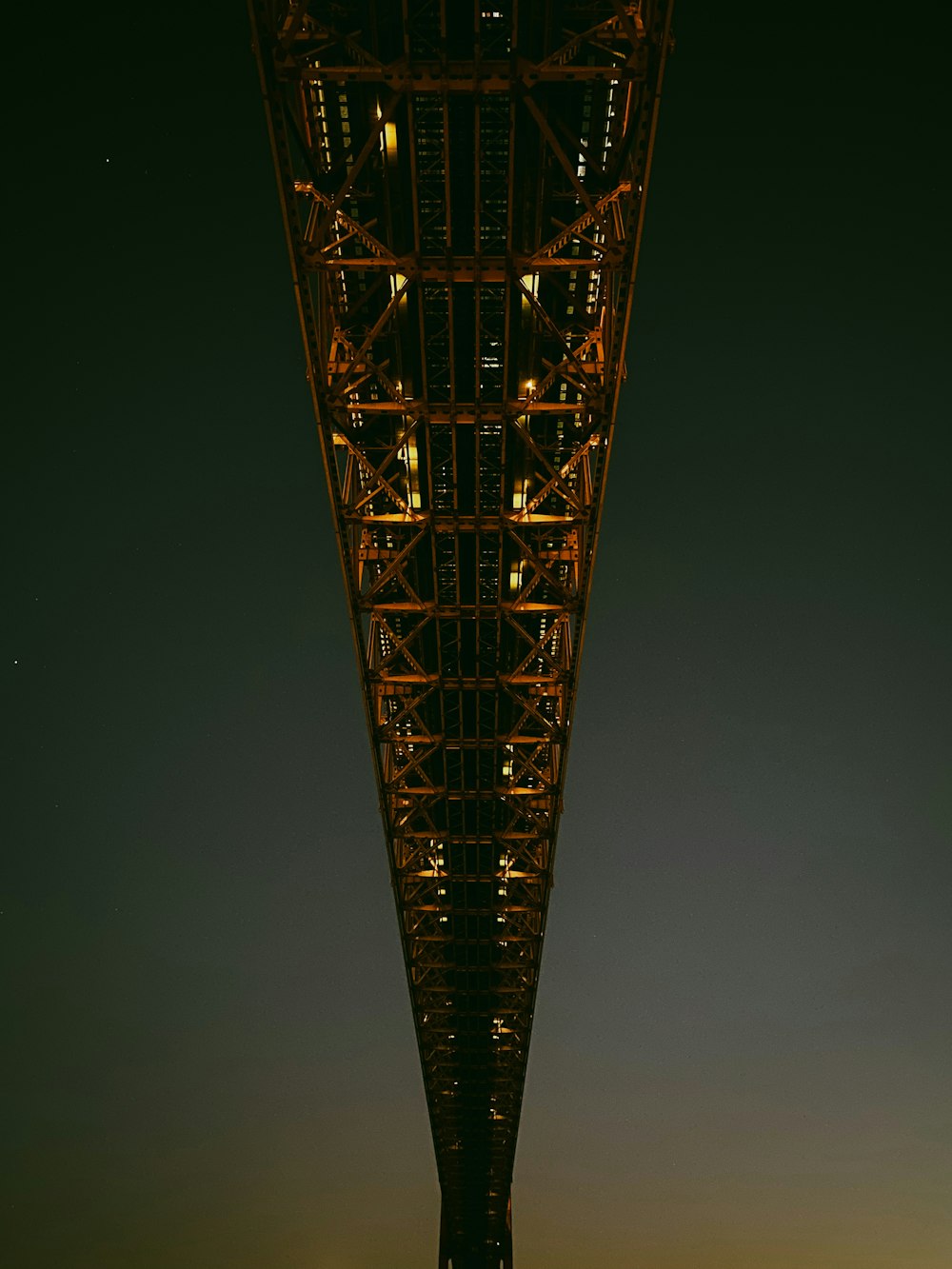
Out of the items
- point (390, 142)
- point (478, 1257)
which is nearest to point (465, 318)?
point (390, 142)

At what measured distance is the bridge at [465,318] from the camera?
993 centimetres

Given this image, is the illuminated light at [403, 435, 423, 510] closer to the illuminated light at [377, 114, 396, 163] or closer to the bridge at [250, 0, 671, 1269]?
the bridge at [250, 0, 671, 1269]

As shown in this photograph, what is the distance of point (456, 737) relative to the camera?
65.7ft

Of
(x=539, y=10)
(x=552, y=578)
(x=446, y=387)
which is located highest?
(x=539, y=10)

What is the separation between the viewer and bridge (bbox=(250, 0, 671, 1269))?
32.6 ft

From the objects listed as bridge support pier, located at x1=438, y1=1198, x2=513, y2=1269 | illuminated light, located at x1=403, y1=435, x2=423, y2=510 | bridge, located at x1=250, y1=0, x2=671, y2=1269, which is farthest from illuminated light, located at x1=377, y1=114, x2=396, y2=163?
bridge support pier, located at x1=438, y1=1198, x2=513, y2=1269

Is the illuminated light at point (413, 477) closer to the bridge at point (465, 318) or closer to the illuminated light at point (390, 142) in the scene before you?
the bridge at point (465, 318)

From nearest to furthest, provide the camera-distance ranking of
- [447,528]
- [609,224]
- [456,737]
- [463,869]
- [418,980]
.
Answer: [609,224] < [447,528] < [456,737] < [463,869] < [418,980]

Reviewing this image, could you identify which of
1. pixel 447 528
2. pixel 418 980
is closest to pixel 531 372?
pixel 447 528

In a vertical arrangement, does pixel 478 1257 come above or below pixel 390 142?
below

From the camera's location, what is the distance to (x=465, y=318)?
12445 millimetres

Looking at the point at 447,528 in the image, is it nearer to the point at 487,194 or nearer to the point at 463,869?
the point at 487,194

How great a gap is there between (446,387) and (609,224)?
311 centimetres

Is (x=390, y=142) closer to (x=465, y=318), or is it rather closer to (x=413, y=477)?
(x=465, y=318)
